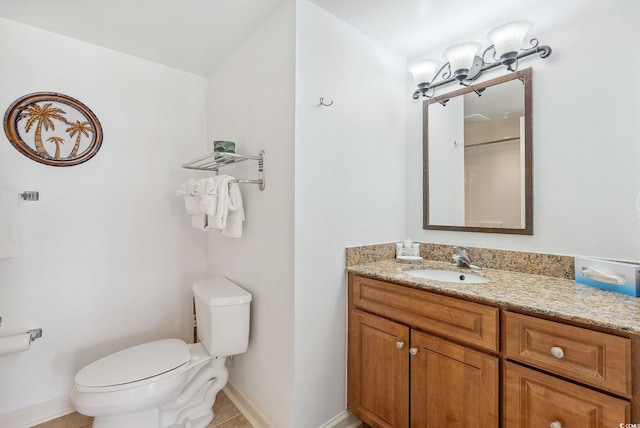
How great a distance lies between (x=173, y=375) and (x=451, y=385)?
1.30 m

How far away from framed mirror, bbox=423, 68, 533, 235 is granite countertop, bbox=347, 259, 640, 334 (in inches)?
11.9

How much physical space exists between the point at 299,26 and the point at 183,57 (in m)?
1.04

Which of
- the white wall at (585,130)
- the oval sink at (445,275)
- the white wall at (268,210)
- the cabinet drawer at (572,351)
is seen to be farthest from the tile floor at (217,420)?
the white wall at (585,130)

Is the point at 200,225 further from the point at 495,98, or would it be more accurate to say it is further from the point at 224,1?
the point at 495,98

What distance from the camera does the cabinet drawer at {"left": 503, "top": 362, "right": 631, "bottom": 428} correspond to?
0.80m

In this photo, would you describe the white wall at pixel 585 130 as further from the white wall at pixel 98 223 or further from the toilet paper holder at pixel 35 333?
the toilet paper holder at pixel 35 333

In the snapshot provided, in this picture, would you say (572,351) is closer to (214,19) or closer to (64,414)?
(214,19)

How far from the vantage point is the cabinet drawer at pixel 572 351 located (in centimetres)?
79

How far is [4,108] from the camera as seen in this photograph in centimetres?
160

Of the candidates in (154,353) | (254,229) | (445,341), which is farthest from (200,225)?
(445,341)

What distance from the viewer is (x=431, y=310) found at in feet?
3.99

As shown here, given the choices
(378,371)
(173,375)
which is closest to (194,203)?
(173,375)

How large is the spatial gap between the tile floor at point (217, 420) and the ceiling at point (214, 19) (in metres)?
2.28

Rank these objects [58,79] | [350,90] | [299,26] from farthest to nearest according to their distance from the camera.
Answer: [58,79]
[350,90]
[299,26]
